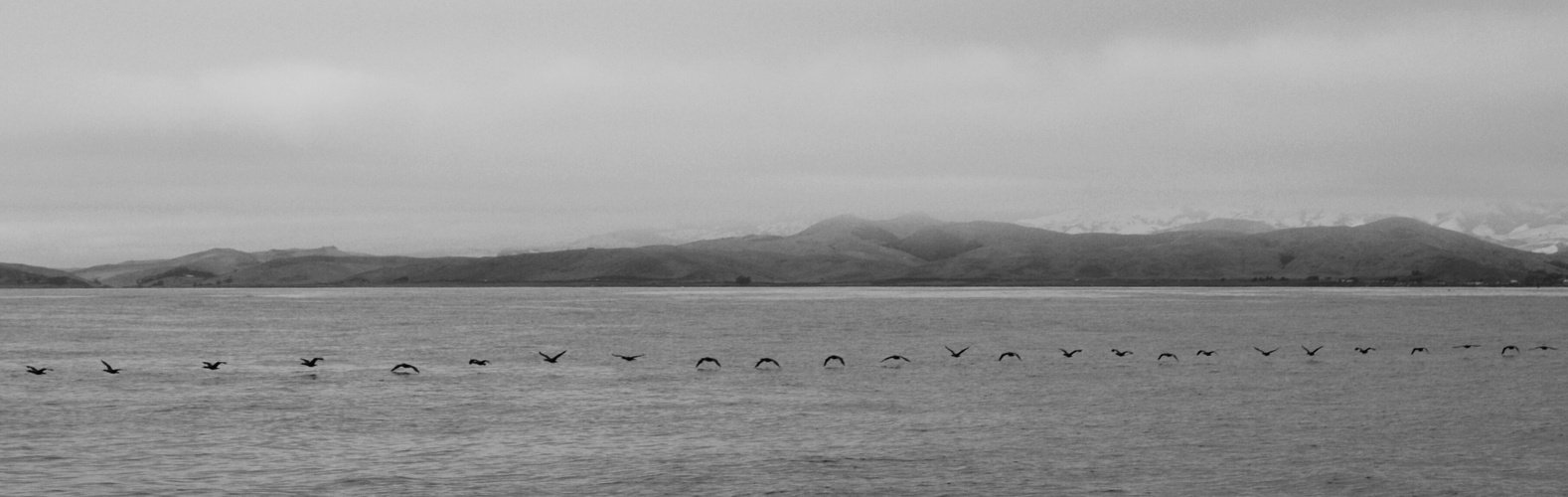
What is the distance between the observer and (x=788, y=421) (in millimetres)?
47594

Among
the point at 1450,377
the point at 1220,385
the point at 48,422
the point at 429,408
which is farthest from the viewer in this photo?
the point at 1450,377

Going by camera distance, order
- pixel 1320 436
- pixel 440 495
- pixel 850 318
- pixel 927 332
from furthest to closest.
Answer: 1. pixel 850 318
2. pixel 927 332
3. pixel 1320 436
4. pixel 440 495

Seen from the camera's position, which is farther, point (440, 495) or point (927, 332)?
point (927, 332)

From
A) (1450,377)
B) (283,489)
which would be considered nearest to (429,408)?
(283,489)

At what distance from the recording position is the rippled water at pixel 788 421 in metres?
35.3

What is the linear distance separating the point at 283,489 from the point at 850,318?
123814mm

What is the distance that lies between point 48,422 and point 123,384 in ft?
53.2

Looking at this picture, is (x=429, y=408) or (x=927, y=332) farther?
(x=927, y=332)

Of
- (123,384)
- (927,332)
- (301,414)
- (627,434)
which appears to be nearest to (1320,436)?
(627,434)

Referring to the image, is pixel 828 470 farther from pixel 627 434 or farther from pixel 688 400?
pixel 688 400

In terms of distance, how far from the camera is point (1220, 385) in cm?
6184

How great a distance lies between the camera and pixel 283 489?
33.8 metres

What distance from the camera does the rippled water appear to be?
116 feet

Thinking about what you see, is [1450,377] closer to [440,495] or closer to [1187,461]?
[1187,461]
